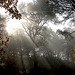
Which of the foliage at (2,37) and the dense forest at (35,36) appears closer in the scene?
the foliage at (2,37)

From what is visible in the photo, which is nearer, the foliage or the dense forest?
the foliage

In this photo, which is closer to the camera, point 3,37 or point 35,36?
point 3,37

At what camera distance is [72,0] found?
767cm

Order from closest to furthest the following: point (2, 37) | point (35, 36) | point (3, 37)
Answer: point (2, 37) < point (3, 37) < point (35, 36)

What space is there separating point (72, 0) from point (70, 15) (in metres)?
2.01

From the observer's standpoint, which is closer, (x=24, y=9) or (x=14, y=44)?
(x=24, y=9)

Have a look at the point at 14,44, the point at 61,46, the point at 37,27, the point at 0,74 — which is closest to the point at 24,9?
the point at 37,27

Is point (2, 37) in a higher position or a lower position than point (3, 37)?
lower

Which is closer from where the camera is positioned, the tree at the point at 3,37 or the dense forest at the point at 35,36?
the tree at the point at 3,37

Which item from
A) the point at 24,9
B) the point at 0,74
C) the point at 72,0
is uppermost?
the point at 24,9

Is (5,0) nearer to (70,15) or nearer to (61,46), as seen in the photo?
(70,15)

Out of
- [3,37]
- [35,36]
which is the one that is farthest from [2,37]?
[35,36]

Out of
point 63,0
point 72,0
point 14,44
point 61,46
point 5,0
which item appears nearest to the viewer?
point 5,0

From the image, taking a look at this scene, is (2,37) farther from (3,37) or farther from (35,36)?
(35,36)
